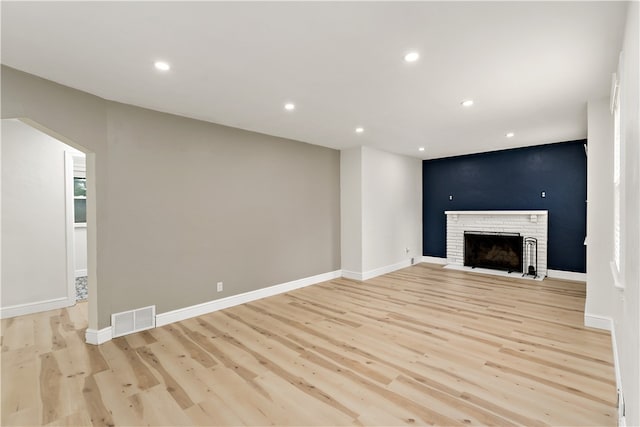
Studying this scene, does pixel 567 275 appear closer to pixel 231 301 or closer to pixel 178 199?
pixel 231 301

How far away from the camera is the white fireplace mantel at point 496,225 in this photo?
5.86 meters

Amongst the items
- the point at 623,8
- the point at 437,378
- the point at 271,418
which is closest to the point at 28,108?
the point at 271,418

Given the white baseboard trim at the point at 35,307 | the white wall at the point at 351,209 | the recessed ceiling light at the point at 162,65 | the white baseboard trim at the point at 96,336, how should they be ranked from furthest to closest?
the white wall at the point at 351,209 < the white baseboard trim at the point at 35,307 < the white baseboard trim at the point at 96,336 < the recessed ceiling light at the point at 162,65

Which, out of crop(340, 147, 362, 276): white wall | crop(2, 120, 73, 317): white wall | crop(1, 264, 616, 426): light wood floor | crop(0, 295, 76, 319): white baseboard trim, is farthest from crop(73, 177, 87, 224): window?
crop(340, 147, 362, 276): white wall

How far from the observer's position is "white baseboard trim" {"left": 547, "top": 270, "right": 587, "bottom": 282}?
18.0 feet

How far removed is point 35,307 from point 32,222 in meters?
1.15

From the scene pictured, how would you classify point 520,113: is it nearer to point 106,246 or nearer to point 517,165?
point 517,165

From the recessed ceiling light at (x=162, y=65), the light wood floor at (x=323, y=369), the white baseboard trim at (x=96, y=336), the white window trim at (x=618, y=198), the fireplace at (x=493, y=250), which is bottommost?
the light wood floor at (x=323, y=369)

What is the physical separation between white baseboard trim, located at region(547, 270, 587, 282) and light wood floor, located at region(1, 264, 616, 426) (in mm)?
1860

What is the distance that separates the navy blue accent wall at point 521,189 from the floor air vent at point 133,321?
20.3ft

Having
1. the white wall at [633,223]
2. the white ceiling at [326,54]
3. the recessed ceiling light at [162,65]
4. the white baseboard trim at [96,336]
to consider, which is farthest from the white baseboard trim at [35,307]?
the white wall at [633,223]

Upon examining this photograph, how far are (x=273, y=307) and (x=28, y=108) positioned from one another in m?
3.38

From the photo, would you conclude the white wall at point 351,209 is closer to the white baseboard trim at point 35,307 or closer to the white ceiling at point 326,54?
the white ceiling at point 326,54

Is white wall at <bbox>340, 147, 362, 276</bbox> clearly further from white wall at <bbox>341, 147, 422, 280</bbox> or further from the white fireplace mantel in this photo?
the white fireplace mantel
